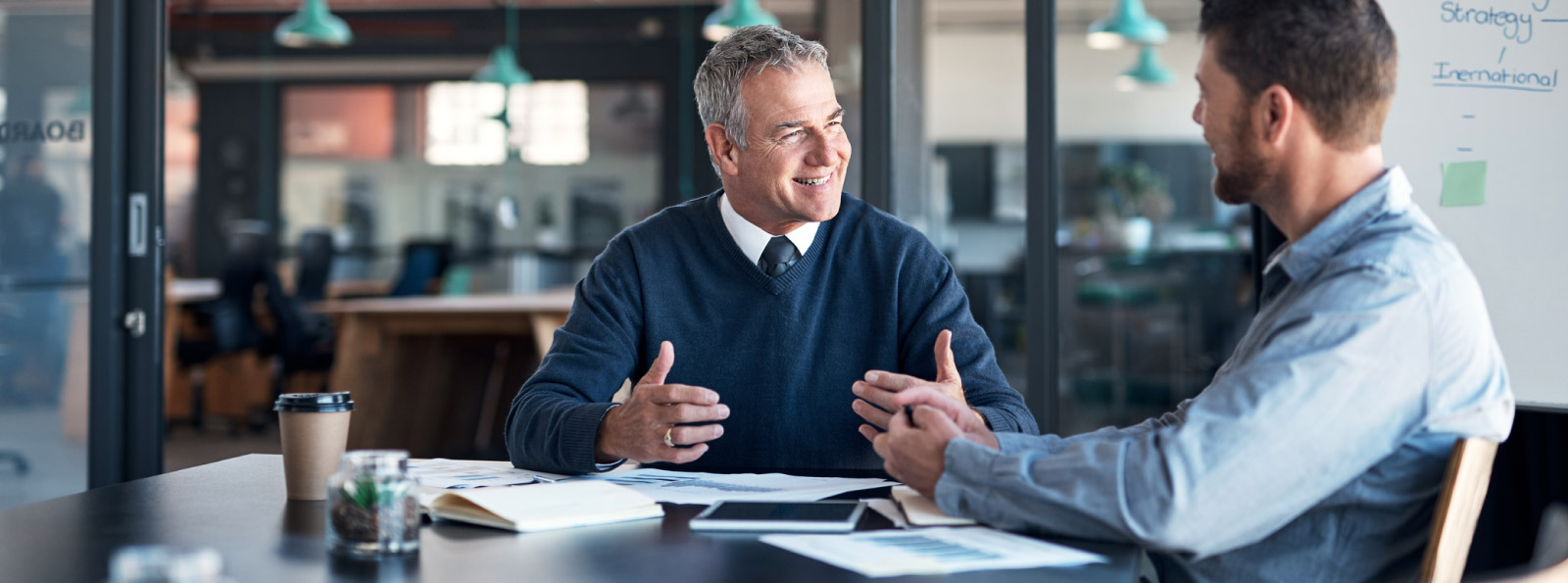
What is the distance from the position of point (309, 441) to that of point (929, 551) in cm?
69

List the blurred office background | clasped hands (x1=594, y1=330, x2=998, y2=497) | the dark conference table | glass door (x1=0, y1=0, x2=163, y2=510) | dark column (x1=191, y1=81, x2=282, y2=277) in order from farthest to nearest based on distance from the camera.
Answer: dark column (x1=191, y1=81, x2=282, y2=277), the blurred office background, glass door (x1=0, y1=0, x2=163, y2=510), clasped hands (x1=594, y1=330, x2=998, y2=497), the dark conference table

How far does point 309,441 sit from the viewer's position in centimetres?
135

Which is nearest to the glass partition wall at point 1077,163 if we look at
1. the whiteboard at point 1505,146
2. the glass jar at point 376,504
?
the whiteboard at point 1505,146

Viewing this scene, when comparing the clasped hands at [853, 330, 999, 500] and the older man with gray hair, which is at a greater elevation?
the older man with gray hair

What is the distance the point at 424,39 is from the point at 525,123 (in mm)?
1166

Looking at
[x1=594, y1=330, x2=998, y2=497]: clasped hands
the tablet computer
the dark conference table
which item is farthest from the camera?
[x1=594, y1=330, x2=998, y2=497]: clasped hands

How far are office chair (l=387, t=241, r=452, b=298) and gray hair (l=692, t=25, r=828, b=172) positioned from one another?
22.0 feet

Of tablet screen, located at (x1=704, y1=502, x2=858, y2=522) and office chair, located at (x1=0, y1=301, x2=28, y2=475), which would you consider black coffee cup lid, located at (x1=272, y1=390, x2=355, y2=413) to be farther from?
office chair, located at (x1=0, y1=301, x2=28, y2=475)

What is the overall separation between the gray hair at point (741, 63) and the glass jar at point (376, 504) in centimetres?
98

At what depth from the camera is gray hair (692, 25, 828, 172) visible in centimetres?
188

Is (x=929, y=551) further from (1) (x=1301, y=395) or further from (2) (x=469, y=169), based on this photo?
(2) (x=469, y=169)

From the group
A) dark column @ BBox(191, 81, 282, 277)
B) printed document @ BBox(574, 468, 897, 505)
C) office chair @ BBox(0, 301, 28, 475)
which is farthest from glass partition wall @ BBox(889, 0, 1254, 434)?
dark column @ BBox(191, 81, 282, 277)

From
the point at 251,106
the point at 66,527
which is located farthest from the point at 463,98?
Result: the point at 66,527

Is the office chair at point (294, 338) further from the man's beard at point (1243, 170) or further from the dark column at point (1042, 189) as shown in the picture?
the man's beard at point (1243, 170)
